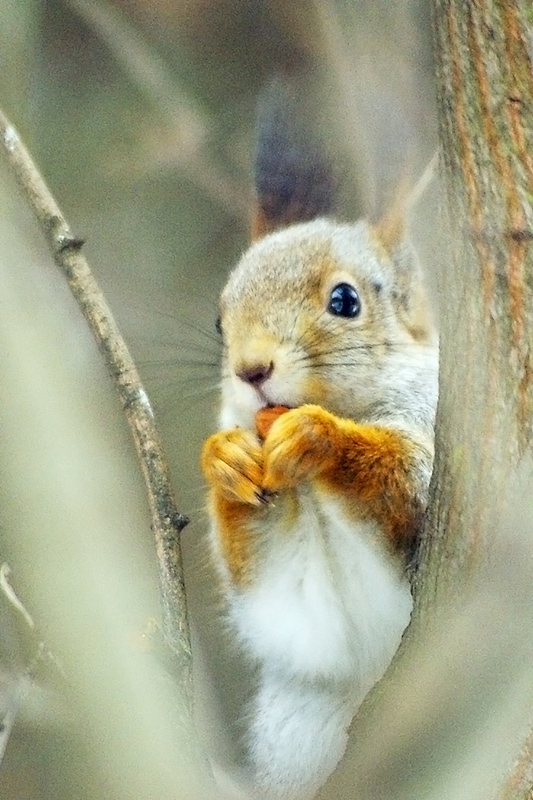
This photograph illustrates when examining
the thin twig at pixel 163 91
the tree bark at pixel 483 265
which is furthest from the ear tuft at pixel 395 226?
the thin twig at pixel 163 91

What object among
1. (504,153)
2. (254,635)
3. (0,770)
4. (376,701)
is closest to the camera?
(504,153)

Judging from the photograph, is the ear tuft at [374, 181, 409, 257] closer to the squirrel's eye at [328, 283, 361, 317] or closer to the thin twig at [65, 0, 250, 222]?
the squirrel's eye at [328, 283, 361, 317]

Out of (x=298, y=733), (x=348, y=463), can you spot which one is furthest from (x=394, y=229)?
(x=298, y=733)

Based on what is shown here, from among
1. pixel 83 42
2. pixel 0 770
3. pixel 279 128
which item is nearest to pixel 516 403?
pixel 279 128

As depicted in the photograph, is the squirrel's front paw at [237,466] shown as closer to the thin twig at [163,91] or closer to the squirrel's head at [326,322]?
the squirrel's head at [326,322]

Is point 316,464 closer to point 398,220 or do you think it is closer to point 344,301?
point 344,301

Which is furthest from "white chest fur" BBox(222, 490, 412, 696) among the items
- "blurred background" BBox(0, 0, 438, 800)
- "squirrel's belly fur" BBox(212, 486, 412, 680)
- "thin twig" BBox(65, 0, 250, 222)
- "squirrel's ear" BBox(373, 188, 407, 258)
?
"thin twig" BBox(65, 0, 250, 222)

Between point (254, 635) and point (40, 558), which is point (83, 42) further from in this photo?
point (40, 558)
